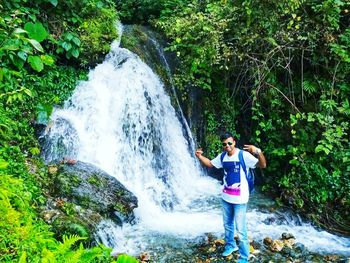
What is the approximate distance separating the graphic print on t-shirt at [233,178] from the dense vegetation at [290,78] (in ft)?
10.4

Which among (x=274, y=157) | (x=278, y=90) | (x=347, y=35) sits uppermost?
(x=347, y=35)

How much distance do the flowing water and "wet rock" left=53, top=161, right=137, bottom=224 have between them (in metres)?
0.29

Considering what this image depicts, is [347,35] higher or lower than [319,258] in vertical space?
higher

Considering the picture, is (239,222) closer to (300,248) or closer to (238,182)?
(238,182)

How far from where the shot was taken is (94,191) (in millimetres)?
5973

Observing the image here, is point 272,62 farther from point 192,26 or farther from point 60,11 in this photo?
point 60,11

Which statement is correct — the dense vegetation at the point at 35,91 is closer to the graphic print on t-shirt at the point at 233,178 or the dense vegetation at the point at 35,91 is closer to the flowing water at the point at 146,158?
the flowing water at the point at 146,158

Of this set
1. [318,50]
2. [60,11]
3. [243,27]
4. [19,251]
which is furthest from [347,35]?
[19,251]

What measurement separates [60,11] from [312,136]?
6.51 metres

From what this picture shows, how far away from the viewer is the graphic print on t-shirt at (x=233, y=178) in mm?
4750

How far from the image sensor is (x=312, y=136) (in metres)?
7.79

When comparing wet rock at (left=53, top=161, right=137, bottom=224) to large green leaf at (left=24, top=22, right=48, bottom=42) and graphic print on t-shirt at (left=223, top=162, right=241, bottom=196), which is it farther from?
large green leaf at (left=24, top=22, right=48, bottom=42)

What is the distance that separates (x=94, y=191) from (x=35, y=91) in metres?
2.61

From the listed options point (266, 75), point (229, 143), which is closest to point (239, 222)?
point (229, 143)
